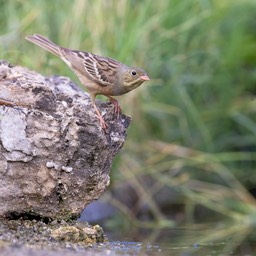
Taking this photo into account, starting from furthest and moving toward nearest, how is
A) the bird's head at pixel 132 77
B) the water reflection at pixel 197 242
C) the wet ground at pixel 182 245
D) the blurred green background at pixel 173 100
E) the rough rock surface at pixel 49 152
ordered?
the blurred green background at pixel 173 100, the bird's head at pixel 132 77, the water reflection at pixel 197 242, the rough rock surface at pixel 49 152, the wet ground at pixel 182 245

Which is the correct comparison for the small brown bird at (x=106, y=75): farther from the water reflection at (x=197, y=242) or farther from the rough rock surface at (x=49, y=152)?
the water reflection at (x=197, y=242)

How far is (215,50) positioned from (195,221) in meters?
1.95

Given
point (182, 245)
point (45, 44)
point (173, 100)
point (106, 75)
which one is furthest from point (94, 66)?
point (173, 100)

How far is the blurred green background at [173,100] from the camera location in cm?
830

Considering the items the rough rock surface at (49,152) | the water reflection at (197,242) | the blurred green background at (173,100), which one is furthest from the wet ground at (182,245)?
the blurred green background at (173,100)

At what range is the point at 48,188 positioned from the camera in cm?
492

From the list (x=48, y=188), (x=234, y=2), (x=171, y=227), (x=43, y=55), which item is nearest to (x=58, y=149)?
(x=48, y=188)

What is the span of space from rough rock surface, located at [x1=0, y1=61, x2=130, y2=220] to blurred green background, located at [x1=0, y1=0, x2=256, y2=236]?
2.65 metres

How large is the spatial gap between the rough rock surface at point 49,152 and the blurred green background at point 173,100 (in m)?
2.65

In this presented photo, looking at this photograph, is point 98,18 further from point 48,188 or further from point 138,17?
point 48,188

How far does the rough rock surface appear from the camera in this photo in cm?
485

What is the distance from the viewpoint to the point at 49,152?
4.91m

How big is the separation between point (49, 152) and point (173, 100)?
4.22m

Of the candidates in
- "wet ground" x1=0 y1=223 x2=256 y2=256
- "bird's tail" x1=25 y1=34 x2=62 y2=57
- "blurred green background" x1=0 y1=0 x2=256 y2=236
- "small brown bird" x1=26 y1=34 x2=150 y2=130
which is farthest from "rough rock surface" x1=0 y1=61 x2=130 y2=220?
"blurred green background" x1=0 y1=0 x2=256 y2=236
